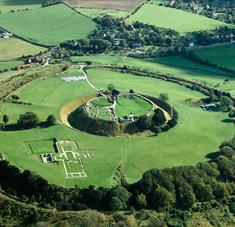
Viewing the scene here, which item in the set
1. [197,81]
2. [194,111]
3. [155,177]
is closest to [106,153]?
[155,177]

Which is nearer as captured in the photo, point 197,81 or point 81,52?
point 197,81

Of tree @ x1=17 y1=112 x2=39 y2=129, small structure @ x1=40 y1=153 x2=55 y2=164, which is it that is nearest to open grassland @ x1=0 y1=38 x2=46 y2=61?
tree @ x1=17 y1=112 x2=39 y2=129

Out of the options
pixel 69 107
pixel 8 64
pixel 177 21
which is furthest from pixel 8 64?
pixel 177 21

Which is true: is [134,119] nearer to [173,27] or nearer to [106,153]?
[106,153]

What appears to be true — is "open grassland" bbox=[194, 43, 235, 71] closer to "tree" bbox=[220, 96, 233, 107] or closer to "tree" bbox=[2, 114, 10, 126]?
"tree" bbox=[220, 96, 233, 107]

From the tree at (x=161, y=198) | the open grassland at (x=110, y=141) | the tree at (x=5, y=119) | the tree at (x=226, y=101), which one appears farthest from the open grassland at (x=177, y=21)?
the tree at (x=161, y=198)

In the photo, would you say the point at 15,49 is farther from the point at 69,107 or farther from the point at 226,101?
the point at 226,101
